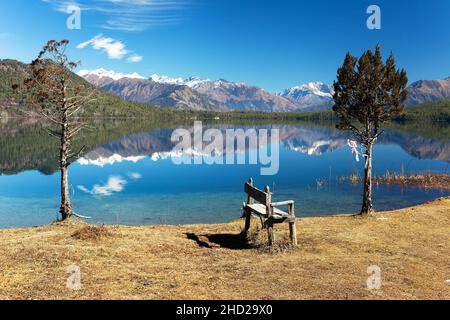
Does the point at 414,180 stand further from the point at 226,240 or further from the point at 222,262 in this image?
the point at 222,262

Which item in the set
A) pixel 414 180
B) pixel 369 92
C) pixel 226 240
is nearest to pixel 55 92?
pixel 226 240

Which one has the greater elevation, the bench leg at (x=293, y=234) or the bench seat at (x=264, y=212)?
the bench seat at (x=264, y=212)

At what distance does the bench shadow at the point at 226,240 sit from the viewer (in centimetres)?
2314

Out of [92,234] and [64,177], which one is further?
[64,177]

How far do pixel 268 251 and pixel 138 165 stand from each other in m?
72.6

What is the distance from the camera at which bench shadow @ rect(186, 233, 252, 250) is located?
2314 centimetres

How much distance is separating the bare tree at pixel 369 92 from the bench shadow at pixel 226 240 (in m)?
12.4

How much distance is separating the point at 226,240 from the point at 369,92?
16.8m

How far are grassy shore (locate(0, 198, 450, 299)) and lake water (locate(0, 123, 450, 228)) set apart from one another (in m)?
12.1

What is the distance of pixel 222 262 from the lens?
19781 mm

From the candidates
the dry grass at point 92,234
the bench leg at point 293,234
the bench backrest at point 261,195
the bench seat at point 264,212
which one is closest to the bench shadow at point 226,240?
the bench seat at point 264,212

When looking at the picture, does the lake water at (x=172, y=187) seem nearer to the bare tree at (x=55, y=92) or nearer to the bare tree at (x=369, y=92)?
the bare tree at (x=55, y=92)

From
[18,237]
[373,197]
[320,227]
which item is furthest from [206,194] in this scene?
[18,237]

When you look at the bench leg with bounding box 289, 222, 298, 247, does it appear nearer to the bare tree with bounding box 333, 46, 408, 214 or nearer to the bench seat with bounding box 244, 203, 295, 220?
the bench seat with bounding box 244, 203, 295, 220
